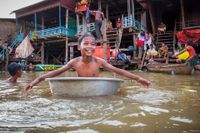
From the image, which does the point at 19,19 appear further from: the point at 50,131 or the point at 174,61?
the point at 50,131

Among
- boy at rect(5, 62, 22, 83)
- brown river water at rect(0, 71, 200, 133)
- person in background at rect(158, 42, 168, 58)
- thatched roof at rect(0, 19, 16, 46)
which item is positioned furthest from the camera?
thatched roof at rect(0, 19, 16, 46)

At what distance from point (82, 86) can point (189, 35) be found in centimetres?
1111

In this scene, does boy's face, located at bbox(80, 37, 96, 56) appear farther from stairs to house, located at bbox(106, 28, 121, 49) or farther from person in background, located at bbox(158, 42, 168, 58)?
stairs to house, located at bbox(106, 28, 121, 49)

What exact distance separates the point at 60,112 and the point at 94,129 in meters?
0.69

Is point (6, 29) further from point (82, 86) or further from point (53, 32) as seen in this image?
point (82, 86)

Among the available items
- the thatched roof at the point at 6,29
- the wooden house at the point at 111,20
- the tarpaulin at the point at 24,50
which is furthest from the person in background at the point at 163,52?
the thatched roof at the point at 6,29

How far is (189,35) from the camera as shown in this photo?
43.0 feet

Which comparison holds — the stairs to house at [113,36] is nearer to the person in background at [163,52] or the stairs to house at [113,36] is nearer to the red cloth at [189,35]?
the person in background at [163,52]

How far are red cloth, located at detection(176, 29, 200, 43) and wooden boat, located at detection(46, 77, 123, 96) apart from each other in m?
10.6

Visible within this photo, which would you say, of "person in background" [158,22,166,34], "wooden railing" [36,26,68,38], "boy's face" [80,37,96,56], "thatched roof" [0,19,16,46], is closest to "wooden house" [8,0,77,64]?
"wooden railing" [36,26,68,38]

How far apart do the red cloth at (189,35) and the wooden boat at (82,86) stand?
34.8 ft

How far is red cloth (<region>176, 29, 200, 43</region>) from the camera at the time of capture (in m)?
12.9

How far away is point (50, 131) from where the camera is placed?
5.88ft

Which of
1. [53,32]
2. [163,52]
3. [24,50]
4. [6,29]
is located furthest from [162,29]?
[6,29]
